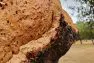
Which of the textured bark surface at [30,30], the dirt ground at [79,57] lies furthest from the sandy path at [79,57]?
the textured bark surface at [30,30]

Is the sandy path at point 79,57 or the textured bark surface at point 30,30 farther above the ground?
the textured bark surface at point 30,30

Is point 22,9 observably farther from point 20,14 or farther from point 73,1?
point 73,1

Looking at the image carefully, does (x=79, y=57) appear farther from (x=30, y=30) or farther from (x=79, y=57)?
(x=30, y=30)

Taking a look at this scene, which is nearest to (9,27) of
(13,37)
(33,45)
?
(13,37)

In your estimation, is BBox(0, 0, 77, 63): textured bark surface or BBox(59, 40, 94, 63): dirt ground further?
BBox(59, 40, 94, 63): dirt ground

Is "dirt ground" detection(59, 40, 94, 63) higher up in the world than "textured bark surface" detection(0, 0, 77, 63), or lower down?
lower down

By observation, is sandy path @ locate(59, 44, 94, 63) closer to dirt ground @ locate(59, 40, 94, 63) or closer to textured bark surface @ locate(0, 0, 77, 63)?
dirt ground @ locate(59, 40, 94, 63)

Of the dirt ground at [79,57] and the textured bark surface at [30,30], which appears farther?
the dirt ground at [79,57]

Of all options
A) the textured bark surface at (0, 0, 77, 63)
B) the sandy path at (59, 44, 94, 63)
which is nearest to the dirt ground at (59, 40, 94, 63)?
the sandy path at (59, 44, 94, 63)

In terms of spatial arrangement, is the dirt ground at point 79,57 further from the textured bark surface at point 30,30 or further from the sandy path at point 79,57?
the textured bark surface at point 30,30
